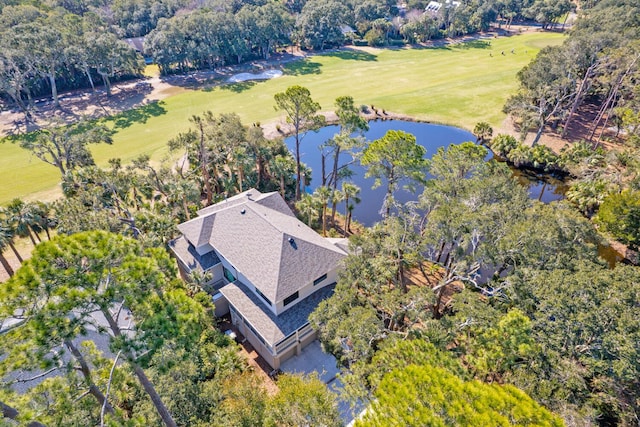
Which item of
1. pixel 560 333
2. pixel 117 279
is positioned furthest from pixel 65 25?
pixel 560 333

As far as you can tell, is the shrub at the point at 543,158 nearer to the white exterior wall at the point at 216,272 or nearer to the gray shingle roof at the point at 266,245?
the gray shingle roof at the point at 266,245

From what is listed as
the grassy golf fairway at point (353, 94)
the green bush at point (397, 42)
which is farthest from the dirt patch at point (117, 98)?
the green bush at point (397, 42)

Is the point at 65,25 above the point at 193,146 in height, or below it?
above

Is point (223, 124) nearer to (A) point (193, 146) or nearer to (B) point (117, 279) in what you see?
(A) point (193, 146)

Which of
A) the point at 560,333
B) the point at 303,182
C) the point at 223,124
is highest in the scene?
the point at 223,124

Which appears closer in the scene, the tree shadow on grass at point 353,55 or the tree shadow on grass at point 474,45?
the tree shadow on grass at point 353,55

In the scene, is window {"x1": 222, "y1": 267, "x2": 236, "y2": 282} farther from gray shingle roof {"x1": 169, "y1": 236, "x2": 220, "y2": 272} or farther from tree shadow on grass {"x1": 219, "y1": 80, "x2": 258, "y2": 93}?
tree shadow on grass {"x1": 219, "y1": 80, "x2": 258, "y2": 93}
